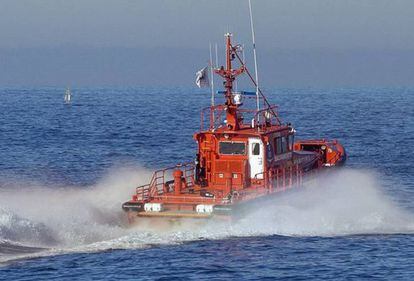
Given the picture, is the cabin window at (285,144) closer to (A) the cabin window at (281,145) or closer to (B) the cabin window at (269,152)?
(A) the cabin window at (281,145)

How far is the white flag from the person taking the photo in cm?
4328

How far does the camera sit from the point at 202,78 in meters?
43.4

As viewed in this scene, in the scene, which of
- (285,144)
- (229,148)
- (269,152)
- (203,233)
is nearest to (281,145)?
(285,144)

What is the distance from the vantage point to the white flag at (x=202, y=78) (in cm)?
4328

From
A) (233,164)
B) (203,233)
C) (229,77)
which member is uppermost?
(229,77)

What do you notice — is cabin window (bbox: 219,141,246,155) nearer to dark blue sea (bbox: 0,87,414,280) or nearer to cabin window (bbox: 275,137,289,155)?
cabin window (bbox: 275,137,289,155)

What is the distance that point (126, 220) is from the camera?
134 ft

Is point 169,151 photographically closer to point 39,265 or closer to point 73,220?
point 73,220

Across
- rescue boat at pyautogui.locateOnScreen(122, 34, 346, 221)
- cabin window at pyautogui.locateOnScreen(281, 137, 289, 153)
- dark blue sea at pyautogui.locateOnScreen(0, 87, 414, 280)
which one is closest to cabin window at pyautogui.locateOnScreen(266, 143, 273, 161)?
rescue boat at pyautogui.locateOnScreen(122, 34, 346, 221)

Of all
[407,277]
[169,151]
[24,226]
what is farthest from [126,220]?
[169,151]

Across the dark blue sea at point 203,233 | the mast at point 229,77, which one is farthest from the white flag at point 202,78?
the dark blue sea at point 203,233

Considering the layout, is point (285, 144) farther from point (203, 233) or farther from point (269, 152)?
point (203, 233)

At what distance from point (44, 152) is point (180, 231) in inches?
1457

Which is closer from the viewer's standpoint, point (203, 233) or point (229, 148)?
point (203, 233)
